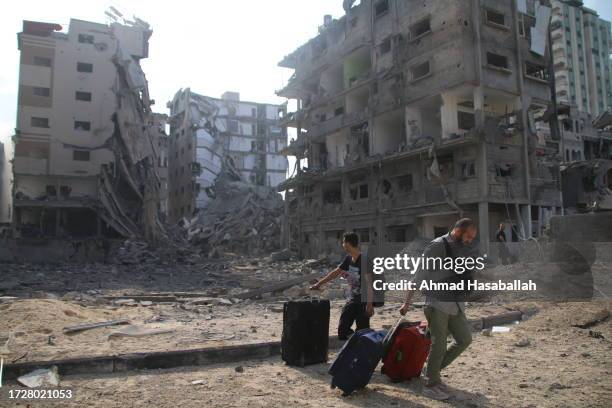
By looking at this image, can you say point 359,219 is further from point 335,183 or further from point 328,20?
point 328,20

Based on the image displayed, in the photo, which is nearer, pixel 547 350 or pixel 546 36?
pixel 547 350

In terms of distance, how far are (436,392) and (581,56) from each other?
7490 cm

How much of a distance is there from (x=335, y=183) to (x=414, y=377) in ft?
104

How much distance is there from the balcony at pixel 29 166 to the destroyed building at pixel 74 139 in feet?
0.21

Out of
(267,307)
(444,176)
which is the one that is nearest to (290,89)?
(444,176)

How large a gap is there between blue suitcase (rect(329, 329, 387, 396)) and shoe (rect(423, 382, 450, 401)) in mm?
539

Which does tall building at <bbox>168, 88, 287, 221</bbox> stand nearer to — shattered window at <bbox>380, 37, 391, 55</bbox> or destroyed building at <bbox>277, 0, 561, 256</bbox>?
destroyed building at <bbox>277, 0, 561, 256</bbox>

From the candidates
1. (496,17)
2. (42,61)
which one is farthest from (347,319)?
(42,61)

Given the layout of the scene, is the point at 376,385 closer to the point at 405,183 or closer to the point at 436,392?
the point at 436,392

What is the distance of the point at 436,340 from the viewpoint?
14.6ft

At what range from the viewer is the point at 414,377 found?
486 cm

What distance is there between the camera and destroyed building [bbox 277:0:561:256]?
2533cm

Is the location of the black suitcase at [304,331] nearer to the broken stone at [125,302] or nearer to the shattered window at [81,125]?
the broken stone at [125,302]

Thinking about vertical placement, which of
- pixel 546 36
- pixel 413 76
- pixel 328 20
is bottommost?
pixel 413 76
